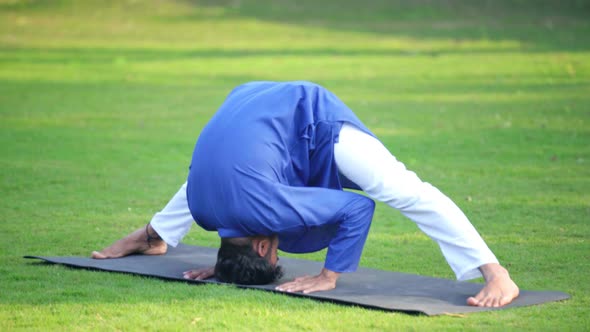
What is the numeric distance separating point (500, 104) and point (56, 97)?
6.93 meters

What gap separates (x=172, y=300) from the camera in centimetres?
548

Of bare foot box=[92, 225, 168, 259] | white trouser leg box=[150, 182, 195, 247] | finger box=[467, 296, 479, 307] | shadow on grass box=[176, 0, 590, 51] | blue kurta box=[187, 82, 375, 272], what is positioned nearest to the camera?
finger box=[467, 296, 479, 307]

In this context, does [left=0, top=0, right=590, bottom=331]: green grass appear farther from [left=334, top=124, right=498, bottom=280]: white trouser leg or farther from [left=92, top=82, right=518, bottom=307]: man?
[left=334, top=124, right=498, bottom=280]: white trouser leg

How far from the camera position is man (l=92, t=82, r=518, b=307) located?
18.0ft

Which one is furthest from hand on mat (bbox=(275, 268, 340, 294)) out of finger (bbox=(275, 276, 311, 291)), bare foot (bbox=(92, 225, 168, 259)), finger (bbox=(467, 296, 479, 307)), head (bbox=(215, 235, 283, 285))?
bare foot (bbox=(92, 225, 168, 259))

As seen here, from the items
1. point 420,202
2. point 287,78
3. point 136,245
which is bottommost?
point 287,78

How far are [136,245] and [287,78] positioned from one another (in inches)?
428

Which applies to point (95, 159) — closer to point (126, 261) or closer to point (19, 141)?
point (19, 141)

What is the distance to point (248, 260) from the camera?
5.67m

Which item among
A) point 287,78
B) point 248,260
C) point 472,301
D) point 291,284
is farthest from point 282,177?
point 287,78

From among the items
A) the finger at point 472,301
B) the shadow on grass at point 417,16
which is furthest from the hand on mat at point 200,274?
the shadow on grass at point 417,16

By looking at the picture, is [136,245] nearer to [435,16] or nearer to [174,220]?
[174,220]

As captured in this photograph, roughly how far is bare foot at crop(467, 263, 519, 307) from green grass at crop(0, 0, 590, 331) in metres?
0.15

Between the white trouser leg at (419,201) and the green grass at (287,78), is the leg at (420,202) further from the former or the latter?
the green grass at (287,78)
